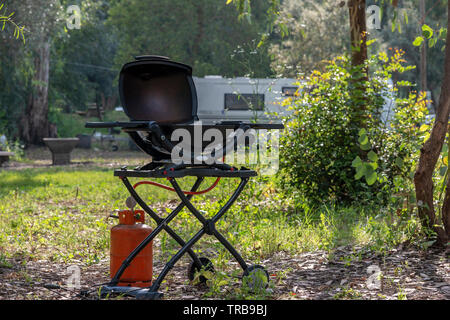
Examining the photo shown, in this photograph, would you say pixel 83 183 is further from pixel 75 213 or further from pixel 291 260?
pixel 291 260

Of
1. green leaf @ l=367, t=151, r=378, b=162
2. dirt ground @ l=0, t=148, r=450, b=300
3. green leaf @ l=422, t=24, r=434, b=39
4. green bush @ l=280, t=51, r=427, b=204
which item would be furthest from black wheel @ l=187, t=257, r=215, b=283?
green bush @ l=280, t=51, r=427, b=204

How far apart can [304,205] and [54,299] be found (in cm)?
402

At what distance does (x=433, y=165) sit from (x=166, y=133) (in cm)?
264

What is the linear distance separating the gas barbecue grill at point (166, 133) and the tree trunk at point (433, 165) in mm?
1844

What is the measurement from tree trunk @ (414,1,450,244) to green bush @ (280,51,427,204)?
2.05 metres

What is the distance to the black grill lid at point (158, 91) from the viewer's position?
4.44 metres

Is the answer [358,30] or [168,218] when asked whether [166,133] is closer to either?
[168,218]

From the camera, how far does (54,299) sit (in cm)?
442

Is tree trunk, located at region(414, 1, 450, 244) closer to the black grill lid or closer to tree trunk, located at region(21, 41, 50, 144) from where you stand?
the black grill lid

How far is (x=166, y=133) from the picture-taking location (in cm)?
445

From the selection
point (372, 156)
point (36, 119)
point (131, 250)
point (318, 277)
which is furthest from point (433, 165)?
point (36, 119)

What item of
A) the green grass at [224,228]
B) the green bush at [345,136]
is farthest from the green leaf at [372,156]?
the green bush at [345,136]

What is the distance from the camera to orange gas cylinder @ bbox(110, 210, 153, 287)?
15.0 ft
